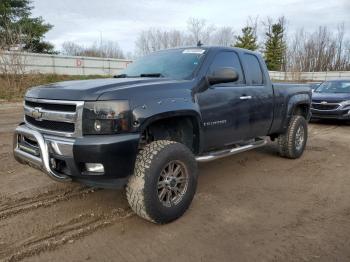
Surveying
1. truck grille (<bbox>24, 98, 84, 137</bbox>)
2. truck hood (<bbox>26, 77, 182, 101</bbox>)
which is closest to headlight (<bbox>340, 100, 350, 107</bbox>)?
truck hood (<bbox>26, 77, 182, 101</bbox>)

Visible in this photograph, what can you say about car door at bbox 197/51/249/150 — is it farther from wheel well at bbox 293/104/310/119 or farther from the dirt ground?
wheel well at bbox 293/104/310/119

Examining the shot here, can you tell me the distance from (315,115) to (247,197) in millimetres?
7850

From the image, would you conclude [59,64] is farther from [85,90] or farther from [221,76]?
[85,90]

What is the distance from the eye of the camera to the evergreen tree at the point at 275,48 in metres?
56.5

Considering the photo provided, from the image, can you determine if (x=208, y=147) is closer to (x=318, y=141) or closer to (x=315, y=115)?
(x=318, y=141)

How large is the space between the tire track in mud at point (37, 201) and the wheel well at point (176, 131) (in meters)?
1.23

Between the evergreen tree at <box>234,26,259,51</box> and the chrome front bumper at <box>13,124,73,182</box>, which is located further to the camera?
the evergreen tree at <box>234,26,259,51</box>

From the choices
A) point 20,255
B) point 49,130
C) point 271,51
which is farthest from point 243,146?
point 271,51

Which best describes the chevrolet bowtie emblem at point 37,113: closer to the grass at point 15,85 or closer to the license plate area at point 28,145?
the license plate area at point 28,145

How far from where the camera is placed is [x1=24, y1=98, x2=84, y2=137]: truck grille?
3.35 m

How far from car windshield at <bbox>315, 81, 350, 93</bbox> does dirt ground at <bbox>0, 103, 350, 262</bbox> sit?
7392 mm

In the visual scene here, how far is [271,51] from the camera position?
57.2 meters

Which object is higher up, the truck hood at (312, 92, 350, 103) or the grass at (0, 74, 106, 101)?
the grass at (0, 74, 106, 101)

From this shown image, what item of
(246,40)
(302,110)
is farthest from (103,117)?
(246,40)
